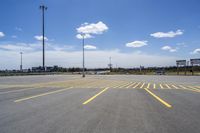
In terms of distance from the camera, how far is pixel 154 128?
5387 mm

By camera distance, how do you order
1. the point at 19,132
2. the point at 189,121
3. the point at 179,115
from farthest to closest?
the point at 179,115
the point at 189,121
the point at 19,132

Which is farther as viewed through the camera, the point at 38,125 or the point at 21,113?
the point at 21,113

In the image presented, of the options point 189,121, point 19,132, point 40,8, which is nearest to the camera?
point 19,132

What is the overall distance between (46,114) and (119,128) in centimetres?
276

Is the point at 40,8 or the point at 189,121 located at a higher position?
the point at 40,8

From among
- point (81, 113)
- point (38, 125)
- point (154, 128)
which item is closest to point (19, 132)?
point (38, 125)

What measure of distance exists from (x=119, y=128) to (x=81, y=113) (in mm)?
2152

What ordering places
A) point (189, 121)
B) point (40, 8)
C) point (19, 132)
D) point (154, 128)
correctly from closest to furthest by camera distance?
1. point (19, 132)
2. point (154, 128)
3. point (189, 121)
4. point (40, 8)

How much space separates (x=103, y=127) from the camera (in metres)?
5.48

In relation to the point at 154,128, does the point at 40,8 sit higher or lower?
higher

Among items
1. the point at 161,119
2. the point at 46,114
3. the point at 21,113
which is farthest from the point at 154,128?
the point at 21,113

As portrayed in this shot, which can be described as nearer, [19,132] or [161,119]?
[19,132]

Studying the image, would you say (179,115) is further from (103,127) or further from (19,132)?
(19,132)

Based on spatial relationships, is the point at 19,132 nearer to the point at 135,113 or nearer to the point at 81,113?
the point at 81,113
